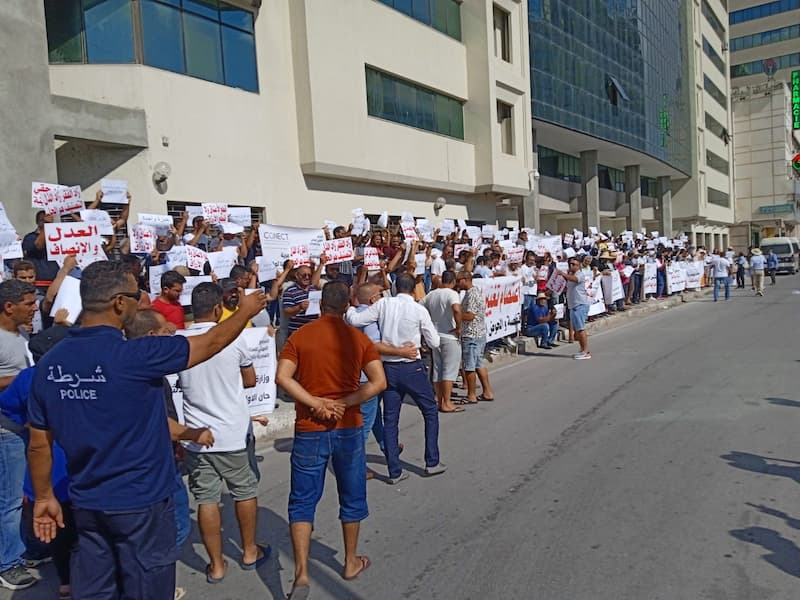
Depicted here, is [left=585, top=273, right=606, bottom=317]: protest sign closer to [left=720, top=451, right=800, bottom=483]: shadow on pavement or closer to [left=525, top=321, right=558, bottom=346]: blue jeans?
[left=525, top=321, right=558, bottom=346]: blue jeans

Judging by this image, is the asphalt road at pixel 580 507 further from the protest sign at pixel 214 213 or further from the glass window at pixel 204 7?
the glass window at pixel 204 7

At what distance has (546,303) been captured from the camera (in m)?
13.9

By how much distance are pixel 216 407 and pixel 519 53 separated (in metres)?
24.7

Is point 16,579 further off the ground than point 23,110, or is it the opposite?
point 23,110

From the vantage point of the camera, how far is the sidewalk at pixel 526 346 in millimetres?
7777

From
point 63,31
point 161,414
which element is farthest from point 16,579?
point 63,31

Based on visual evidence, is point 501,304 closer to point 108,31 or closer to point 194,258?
point 194,258

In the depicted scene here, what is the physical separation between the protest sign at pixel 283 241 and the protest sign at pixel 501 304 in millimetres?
3016

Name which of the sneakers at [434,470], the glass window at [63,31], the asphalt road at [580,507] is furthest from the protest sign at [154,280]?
the glass window at [63,31]

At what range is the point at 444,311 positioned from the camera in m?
8.48

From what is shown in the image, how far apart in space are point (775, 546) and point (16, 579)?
4910 mm

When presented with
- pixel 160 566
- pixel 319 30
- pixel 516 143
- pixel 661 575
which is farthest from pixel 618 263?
pixel 160 566

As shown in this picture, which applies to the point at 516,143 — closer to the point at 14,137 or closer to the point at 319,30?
the point at 319,30

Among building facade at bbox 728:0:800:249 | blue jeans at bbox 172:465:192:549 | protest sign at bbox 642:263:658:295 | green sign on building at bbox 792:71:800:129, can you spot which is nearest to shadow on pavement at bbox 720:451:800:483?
blue jeans at bbox 172:465:192:549
